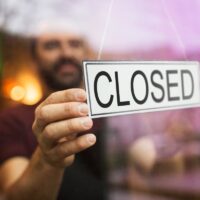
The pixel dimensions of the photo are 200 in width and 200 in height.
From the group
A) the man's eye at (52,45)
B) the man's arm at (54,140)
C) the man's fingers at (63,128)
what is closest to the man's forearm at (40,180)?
the man's arm at (54,140)

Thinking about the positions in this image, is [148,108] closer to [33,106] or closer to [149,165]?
[33,106]

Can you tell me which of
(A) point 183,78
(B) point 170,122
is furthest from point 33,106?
(B) point 170,122

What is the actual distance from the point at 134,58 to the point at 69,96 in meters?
0.20

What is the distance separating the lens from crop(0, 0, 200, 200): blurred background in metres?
0.70

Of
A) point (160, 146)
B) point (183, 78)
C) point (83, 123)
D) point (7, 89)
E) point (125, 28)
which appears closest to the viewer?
point (83, 123)

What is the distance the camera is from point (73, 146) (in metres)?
0.50

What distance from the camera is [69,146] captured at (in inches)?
A: 19.9

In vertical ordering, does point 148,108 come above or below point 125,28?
below

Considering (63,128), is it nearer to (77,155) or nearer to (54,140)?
(54,140)

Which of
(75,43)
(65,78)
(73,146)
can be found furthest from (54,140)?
(75,43)

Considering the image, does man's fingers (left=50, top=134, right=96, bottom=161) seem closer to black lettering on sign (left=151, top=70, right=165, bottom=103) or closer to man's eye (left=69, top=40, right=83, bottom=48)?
black lettering on sign (left=151, top=70, right=165, bottom=103)

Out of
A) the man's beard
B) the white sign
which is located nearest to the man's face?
the man's beard

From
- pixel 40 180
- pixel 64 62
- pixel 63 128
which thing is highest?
pixel 64 62

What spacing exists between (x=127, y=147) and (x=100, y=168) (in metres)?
0.15
